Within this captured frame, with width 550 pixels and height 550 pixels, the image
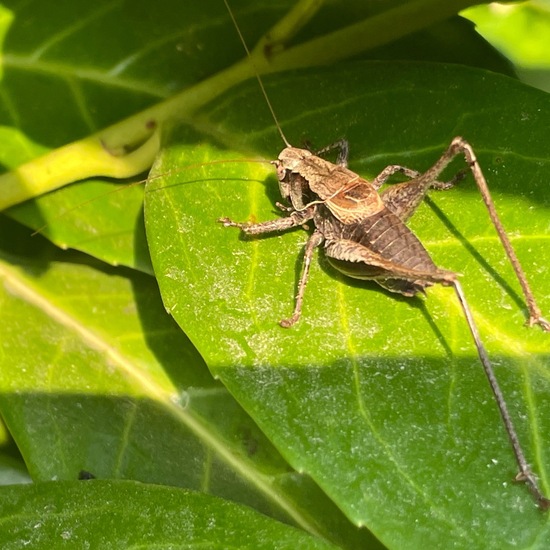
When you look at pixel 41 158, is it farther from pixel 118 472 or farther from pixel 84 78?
pixel 118 472

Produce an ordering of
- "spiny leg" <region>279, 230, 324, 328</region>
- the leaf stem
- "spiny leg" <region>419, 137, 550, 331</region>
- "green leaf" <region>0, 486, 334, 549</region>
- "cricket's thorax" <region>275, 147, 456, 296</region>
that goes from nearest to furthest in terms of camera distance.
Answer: "green leaf" <region>0, 486, 334, 549</region> → "spiny leg" <region>419, 137, 550, 331</region> → "spiny leg" <region>279, 230, 324, 328</region> → "cricket's thorax" <region>275, 147, 456, 296</region> → the leaf stem

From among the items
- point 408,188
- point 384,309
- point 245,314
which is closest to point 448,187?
point 408,188

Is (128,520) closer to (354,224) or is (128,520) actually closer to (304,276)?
(304,276)

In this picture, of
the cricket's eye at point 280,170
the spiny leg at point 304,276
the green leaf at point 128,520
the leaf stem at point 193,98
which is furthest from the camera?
the cricket's eye at point 280,170

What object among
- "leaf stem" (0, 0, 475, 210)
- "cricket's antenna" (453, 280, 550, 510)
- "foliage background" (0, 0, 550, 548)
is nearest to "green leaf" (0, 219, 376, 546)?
"foliage background" (0, 0, 550, 548)

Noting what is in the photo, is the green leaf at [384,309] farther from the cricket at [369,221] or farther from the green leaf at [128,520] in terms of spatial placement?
the green leaf at [128,520]

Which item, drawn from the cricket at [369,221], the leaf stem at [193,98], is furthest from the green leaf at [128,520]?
the leaf stem at [193,98]

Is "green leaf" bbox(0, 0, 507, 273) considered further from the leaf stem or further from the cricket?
the cricket
